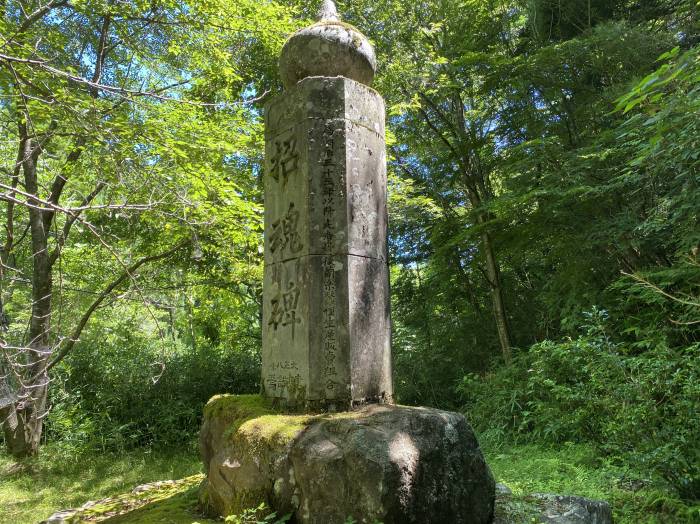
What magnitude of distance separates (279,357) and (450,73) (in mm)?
7943

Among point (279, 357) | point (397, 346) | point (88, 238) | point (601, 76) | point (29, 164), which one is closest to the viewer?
Result: point (279, 357)

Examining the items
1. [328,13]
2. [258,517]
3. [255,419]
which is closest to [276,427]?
[255,419]

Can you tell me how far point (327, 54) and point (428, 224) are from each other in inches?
292

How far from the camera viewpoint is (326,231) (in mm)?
3408

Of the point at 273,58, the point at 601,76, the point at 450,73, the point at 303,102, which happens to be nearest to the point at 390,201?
the point at 450,73

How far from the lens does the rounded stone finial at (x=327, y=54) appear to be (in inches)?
147

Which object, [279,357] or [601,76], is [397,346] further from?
[279,357]

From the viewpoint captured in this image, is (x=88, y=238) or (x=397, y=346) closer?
(x=88, y=238)

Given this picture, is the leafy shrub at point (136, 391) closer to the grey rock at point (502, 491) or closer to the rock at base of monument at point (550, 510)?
the grey rock at point (502, 491)

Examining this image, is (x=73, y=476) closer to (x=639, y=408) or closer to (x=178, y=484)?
(x=178, y=484)

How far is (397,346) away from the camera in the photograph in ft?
38.3

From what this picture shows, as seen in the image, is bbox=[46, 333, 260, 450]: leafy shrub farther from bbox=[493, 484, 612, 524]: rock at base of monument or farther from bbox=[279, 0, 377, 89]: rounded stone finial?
bbox=[493, 484, 612, 524]: rock at base of monument

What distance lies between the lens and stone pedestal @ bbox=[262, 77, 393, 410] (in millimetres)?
3283

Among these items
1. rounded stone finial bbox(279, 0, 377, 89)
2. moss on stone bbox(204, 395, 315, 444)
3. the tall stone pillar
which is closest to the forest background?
the tall stone pillar
